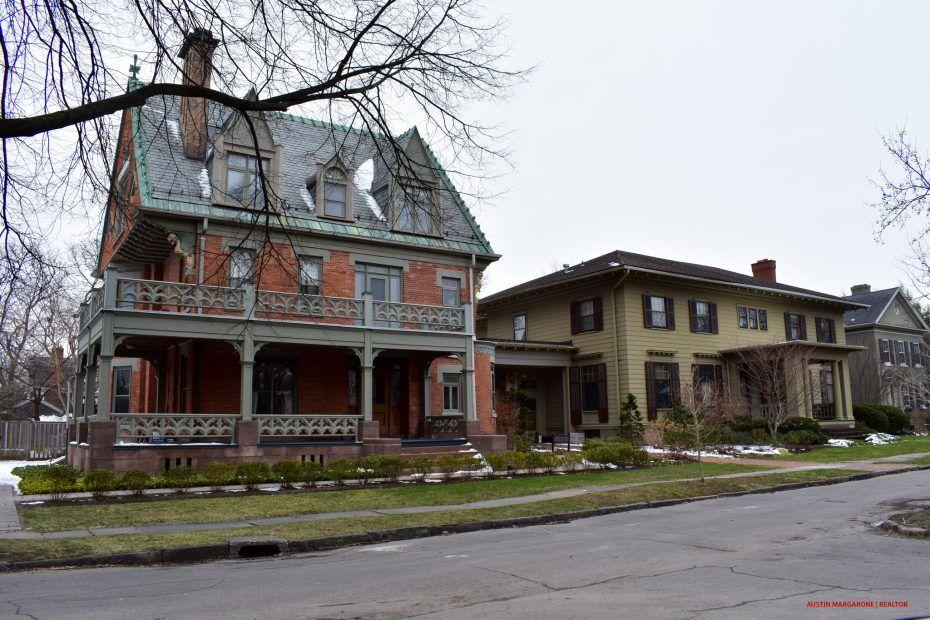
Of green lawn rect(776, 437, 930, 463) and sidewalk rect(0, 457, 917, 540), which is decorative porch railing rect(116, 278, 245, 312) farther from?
green lawn rect(776, 437, 930, 463)

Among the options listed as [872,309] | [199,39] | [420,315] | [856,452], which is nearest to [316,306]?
[420,315]

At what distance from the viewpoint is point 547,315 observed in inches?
1432

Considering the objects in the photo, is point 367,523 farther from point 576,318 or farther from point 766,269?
point 766,269

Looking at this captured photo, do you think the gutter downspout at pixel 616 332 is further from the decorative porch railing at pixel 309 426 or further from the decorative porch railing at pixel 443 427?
the decorative porch railing at pixel 309 426

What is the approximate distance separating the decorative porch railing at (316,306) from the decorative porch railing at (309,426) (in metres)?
2.95

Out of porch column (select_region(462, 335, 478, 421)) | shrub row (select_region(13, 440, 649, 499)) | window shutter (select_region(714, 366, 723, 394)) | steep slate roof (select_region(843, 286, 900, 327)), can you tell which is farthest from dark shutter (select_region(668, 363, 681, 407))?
steep slate roof (select_region(843, 286, 900, 327))

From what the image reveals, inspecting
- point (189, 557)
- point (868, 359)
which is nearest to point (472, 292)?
point (189, 557)

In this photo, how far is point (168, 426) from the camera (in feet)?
63.0

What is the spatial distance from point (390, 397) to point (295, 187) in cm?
789

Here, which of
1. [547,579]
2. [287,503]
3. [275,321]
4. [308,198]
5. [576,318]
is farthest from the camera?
[576,318]

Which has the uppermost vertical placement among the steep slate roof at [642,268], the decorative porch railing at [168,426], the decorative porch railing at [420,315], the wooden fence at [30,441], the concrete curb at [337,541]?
the steep slate roof at [642,268]

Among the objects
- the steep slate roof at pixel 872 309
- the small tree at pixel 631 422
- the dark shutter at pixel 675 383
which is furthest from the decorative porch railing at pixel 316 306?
the steep slate roof at pixel 872 309

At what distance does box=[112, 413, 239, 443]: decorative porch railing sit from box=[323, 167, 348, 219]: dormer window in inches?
314

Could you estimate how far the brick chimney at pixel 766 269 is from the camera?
43.5 m
